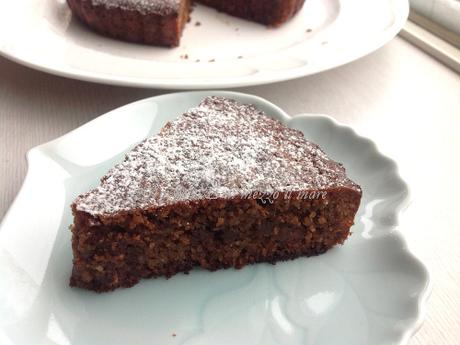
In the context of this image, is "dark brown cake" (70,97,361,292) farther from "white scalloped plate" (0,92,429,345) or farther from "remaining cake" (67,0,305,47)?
"remaining cake" (67,0,305,47)

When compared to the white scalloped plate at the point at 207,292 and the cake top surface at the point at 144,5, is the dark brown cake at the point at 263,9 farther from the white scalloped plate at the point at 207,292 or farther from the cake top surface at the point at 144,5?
the white scalloped plate at the point at 207,292

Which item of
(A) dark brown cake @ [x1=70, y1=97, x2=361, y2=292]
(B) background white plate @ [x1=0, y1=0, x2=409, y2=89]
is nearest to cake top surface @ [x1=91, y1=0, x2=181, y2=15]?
(B) background white plate @ [x1=0, y1=0, x2=409, y2=89]

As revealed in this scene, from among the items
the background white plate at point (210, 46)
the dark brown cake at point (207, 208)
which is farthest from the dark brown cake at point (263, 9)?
the dark brown cake at point (207, 208)

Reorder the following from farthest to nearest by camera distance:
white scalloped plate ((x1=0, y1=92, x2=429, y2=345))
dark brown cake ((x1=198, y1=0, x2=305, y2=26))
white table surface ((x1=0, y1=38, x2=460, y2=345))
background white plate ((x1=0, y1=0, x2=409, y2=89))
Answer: dark brown cake ((x1=198, y1=0, x2=305, y2=26)), background white plate ((x1=0, y1=0, x2=409, y2=89)), white table surface ((x1=0, y1=38, x2=460, y2=345)), white scalloped plate ((x1=0, y1=92, x2=429, y2=345))

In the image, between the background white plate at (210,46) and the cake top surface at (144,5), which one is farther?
the cake top surface at (144,5)

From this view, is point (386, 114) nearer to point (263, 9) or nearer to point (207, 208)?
point (263, 9)
